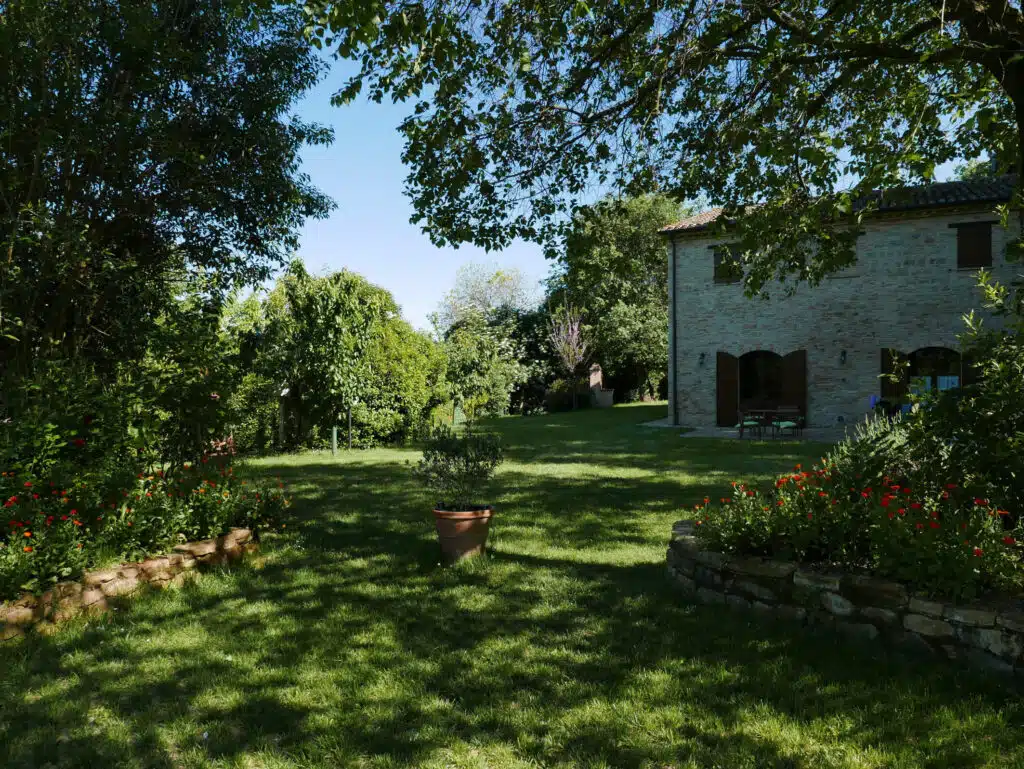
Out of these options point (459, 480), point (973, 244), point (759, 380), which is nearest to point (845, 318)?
point (759, 380)

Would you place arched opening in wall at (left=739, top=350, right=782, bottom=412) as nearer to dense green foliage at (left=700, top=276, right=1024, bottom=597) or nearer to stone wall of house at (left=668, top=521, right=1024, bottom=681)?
dense green foliage at (left=700, top=276, right=1024, bottom=597)

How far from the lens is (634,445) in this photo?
14648 mm

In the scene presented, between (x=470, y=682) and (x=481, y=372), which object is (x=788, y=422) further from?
(x=470, y=682)

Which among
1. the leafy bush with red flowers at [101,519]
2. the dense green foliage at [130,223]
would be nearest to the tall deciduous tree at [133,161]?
the dense green foliage at [130,223]

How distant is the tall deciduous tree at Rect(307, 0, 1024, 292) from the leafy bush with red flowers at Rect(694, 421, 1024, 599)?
2.53m

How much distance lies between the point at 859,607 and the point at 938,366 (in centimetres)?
1511

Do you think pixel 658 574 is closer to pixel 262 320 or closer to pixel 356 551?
pixel 356 551

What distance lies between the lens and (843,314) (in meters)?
17.1

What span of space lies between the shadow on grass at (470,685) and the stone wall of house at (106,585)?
19 cm

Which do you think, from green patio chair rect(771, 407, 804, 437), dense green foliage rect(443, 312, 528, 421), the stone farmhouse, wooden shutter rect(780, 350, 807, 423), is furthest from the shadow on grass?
dense green foliage rect(443, 312, 528, 421)

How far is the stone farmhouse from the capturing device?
15906mm

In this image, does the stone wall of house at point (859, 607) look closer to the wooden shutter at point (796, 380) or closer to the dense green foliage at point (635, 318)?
the wooden shutter at point (796, 380)

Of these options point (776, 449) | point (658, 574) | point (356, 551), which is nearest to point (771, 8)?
point (658, 574)

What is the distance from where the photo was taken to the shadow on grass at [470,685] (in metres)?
2.95
